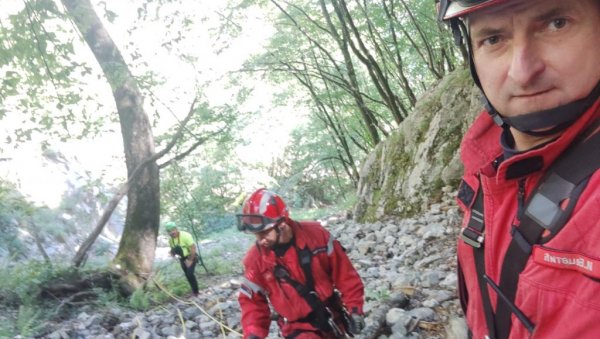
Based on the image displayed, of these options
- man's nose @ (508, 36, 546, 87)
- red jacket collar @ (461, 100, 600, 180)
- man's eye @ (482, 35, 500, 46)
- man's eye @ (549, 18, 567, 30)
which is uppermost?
man's eye @ (482, 35, 500, 46)

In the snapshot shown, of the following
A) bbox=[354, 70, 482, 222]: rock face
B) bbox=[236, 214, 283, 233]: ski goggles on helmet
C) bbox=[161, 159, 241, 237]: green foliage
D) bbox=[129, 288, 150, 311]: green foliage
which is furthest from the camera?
bbox=[161, 159, 241, 237]: green foliage

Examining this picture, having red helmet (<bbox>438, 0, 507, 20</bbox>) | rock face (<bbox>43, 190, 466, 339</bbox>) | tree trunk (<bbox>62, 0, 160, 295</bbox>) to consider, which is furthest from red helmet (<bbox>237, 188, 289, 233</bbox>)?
tree trunk (<bbox>62, 0, 160, 295</bbox>)

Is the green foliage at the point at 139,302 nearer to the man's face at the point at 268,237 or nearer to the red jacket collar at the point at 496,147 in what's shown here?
the man's face at the point at 268,237

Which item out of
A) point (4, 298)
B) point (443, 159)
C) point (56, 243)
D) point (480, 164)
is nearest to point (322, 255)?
point (480, 164)

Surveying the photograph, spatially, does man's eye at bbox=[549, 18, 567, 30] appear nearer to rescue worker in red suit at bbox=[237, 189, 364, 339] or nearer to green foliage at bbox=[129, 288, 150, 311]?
rescue worker in red suit at bbox=[237, 189, 364, 339]

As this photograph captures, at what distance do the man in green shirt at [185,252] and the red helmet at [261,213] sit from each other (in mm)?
6094

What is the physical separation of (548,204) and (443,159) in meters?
7.66

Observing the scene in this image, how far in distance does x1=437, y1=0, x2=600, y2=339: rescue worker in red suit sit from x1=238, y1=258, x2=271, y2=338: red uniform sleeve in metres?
2.46

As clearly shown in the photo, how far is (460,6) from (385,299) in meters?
3.96

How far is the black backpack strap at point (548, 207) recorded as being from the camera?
94cm

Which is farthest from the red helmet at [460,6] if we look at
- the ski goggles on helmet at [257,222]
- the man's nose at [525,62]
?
the ski goggles on helmet at [257,222]

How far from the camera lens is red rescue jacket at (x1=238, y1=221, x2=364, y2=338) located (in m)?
3.54

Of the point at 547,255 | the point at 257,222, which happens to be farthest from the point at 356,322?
the point at 547,255

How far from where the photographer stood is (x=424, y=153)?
8.84 m
